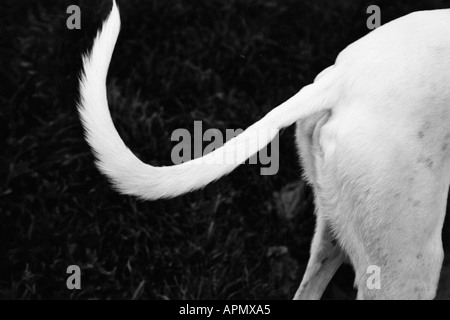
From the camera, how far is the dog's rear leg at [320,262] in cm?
284

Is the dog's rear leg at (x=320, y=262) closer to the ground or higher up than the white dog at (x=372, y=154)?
closer to the ground

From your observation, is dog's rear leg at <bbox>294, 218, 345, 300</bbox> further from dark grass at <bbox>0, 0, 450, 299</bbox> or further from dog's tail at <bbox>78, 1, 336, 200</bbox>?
dark grass at <bbox>0, 0, 450, 299</bbox>

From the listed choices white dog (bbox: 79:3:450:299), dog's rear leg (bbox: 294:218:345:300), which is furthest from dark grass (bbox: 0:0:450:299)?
white dog (bbox: 79:3:450:299)

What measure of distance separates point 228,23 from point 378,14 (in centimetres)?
76

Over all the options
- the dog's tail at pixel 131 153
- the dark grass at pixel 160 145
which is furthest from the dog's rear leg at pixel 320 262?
the dark grass at pixel 160 145

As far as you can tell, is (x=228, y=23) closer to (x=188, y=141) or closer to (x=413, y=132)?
(x=188, y=141)

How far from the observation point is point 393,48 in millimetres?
2555

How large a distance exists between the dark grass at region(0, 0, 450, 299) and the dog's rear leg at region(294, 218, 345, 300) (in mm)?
1008

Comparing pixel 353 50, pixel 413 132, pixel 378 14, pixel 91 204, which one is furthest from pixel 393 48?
pixel 91 204

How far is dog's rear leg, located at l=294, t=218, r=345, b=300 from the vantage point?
112 inches

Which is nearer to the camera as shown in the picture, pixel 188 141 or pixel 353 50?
pixel 353 50

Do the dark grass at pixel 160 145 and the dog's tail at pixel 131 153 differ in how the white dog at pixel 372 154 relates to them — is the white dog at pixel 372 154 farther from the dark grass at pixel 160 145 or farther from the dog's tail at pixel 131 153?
the dark grass at pixel 160 145
